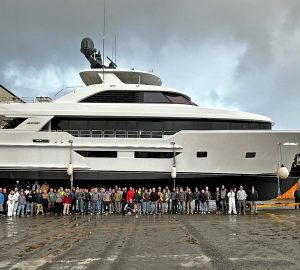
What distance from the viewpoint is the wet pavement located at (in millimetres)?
6332

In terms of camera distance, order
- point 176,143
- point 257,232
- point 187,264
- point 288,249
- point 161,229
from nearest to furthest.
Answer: point 187,264
point 288,249
point 257,232
point 161,229
point 176,143

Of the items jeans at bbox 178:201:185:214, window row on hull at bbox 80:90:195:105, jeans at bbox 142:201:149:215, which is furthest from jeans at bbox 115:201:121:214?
window row on hull at bbox 80:90:195:105

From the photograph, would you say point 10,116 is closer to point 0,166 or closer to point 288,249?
point 0,166

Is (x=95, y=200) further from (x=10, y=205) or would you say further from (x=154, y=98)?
(x=154, y=98)

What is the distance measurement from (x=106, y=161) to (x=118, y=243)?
11075mm

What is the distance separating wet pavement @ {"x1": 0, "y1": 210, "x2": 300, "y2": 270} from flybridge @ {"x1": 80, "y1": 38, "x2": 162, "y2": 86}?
12.0 meters

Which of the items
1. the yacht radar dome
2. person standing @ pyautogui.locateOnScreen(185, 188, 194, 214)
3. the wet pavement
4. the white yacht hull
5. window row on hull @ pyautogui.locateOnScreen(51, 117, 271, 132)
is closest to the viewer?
the wet pavement

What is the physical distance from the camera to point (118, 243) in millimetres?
8516

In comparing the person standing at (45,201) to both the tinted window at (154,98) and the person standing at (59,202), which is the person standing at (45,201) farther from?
the tinted window at (154,98)

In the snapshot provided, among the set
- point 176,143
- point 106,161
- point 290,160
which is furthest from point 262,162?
point 106,161

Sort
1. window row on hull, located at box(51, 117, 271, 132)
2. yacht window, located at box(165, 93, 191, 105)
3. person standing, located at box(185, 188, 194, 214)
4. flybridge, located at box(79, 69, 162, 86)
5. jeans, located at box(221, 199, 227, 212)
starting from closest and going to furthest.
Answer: person standing, located at box(185, 188, 194, 214), jeans, located at box(221, 199, 227, 212), window row on hull, located at box(51, 117, 271, 132), yacht window, located at box(165, 93, 191, 105), flybridge, located at box(79, 69, 162, 86)

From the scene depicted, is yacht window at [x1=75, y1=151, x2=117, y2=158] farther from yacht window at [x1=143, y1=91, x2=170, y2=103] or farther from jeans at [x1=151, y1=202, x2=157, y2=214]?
jeans at [x1=151, y1=202, x2=157, y2=214]

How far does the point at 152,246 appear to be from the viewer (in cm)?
808

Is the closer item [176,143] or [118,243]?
[118,243]
